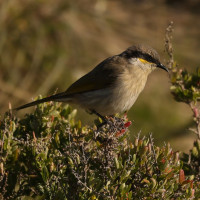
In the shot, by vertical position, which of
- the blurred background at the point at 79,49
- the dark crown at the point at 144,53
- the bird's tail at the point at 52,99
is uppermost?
the blurred background at the point at 79,49

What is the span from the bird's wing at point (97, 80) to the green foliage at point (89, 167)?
1.30 meters

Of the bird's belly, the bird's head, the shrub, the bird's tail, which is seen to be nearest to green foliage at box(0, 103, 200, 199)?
the shrub

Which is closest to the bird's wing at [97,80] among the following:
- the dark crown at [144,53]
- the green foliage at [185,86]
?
the dark crown at [144,53]

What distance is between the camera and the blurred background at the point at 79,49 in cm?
810

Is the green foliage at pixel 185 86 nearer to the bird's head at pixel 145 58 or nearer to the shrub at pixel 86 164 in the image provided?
the shrub at pixel 86 164

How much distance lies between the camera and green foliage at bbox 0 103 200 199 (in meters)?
2.78

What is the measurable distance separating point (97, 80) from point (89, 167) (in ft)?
6.63

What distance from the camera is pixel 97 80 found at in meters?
4.93

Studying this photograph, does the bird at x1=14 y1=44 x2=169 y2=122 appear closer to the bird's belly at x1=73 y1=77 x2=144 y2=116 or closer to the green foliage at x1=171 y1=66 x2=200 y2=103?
the bird's belly at x1=73 y1=77 x2=144 y2=116

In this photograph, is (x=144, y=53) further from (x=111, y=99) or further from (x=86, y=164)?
(x=86, y=164)

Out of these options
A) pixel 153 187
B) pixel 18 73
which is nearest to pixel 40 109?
pixel 153 187

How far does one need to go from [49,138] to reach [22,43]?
220 inches

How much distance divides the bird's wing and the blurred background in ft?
6.84

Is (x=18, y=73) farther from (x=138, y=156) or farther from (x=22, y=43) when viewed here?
(x=138, y=156)
